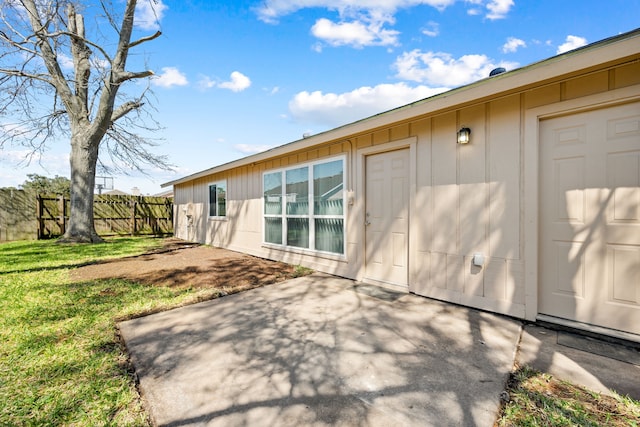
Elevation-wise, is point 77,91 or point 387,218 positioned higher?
point 77,91

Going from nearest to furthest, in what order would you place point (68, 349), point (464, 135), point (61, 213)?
point (68, 349) → point (464, 135) → point (61, 213)

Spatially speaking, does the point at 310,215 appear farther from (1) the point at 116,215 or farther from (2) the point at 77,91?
(1) the point at 116,215

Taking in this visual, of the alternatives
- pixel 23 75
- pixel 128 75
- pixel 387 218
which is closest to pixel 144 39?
pixel 128 75

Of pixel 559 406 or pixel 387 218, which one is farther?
pixel 387 218

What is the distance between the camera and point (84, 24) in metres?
9.95

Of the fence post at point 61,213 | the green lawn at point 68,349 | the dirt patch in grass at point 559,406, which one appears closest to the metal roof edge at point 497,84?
the dirt patch in grass at point 559,406

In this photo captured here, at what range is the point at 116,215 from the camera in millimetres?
12430

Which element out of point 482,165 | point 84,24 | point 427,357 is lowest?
point 427,357

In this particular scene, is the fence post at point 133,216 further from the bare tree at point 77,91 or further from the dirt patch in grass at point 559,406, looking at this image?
the dirt patch in grass at point 559,406

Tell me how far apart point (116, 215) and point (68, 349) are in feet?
40.4

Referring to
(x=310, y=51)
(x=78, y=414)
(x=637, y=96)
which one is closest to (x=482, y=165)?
(x=637, y=96)

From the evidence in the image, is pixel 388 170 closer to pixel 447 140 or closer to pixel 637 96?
pixel 447 140

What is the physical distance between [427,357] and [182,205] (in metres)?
11.8

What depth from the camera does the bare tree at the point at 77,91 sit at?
25.4ft
